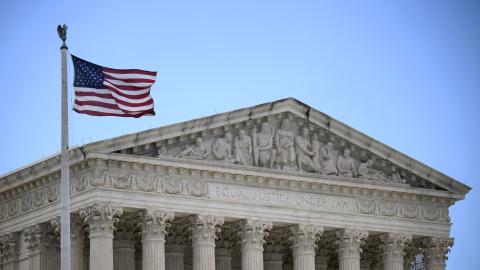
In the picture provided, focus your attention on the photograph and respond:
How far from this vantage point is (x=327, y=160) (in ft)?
211

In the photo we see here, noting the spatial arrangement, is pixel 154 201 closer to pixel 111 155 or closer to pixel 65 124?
pixel 111 155

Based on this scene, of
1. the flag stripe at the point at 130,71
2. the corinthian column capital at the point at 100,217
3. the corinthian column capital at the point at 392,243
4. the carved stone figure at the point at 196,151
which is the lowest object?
the corinthian column capital at the point at 392,243

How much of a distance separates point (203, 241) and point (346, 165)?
32.6 feet

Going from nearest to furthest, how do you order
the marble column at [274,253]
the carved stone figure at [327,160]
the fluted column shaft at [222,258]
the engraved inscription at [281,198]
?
the engraved inscription at [281,198], the carved stone figure at [327,160], the fluted column shaft at [222,258], the marble column at [274,253]

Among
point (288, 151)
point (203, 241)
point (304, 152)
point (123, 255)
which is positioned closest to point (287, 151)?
point (288, 151)

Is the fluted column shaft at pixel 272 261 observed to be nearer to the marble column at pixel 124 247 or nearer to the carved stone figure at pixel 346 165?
the carved stone figure at pixel 346 165

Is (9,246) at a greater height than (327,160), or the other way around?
(327,160)

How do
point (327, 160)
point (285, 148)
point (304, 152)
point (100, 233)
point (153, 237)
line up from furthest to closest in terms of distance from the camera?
point (327, 160)
point (304, 152)
point (285, 148)
point (153, 237)
point (100, 233)

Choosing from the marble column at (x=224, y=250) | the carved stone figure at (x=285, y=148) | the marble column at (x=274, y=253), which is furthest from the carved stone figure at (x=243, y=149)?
the marble column at (x=274, y=253)

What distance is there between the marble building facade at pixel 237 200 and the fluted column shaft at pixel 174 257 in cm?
6

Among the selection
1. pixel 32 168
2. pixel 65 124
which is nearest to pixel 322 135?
pixel 32 168

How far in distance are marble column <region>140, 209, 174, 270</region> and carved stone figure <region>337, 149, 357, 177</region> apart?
11055 mm

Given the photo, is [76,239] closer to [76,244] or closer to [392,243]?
[76,244]

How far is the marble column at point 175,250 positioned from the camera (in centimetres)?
6227
